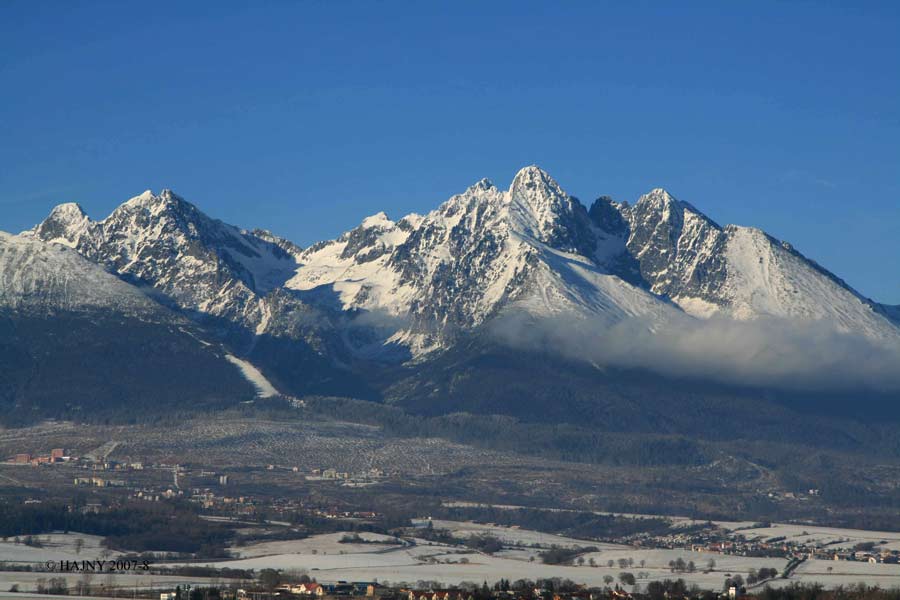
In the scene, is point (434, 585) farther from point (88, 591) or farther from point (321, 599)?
point (88, 591)

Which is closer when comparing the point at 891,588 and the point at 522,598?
the point at 522,598

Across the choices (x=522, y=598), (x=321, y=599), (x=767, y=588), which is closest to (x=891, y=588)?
(x=767, y=588)

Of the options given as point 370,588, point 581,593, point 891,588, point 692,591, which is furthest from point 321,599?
point 891,588

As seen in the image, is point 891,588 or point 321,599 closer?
point 321,599

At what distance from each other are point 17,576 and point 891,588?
77.1 meters

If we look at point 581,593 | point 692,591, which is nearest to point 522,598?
point 581,593

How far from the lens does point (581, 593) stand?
185 m

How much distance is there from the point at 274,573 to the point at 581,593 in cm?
2909

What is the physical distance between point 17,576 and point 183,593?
27.3 m

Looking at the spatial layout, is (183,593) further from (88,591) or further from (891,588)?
(891,588)

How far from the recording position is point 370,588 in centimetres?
18762

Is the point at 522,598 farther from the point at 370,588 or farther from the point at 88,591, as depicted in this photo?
the point at 88,591

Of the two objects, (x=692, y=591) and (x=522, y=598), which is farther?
(x=692, y=591)

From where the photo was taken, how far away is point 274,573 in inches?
7721
